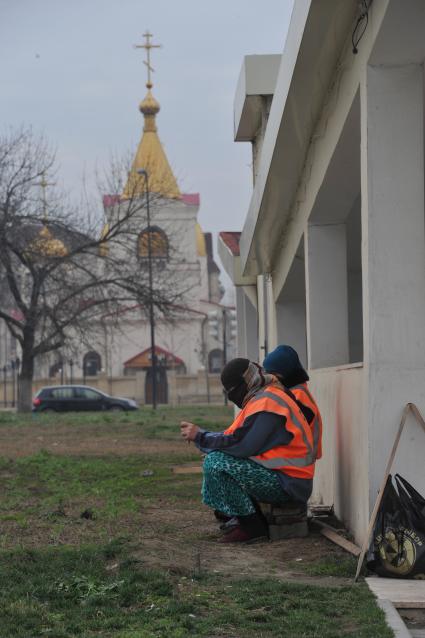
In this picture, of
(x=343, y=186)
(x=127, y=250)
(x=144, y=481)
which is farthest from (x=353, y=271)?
(x=127, y=250)

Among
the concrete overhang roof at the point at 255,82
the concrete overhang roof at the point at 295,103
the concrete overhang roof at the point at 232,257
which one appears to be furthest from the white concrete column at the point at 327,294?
the concrete overhang roof at the point at 232,257

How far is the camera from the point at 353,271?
16172 millimetres

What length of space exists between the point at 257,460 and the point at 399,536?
1853mm

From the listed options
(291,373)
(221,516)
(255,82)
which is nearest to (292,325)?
(255,82)

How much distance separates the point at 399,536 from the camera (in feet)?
20.4

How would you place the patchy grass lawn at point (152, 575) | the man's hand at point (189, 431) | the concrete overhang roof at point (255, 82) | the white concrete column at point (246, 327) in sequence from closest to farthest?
the patchy grass lawn at point (152, 575) → the man's hand at point (189, 431) → the concrete overhang roof at point (255, 82) → the white concrete column at point (246, 327)

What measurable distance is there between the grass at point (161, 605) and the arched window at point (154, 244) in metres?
34.7

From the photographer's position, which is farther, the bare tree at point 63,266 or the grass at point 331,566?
the bare tree at point 63,266

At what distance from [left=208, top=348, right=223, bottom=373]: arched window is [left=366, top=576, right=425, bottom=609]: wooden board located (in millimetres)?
80416

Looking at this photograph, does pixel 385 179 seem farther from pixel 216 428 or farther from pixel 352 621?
pixel 216 428

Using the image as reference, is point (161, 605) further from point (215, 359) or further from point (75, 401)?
point (215, 359)

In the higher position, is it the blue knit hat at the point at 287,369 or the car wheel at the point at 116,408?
the blue knit hat at the point at 287,369

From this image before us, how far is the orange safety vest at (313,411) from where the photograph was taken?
8367mm

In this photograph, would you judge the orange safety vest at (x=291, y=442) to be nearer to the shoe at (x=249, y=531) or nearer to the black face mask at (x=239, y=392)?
the black face mask at (x=239, y=392)
